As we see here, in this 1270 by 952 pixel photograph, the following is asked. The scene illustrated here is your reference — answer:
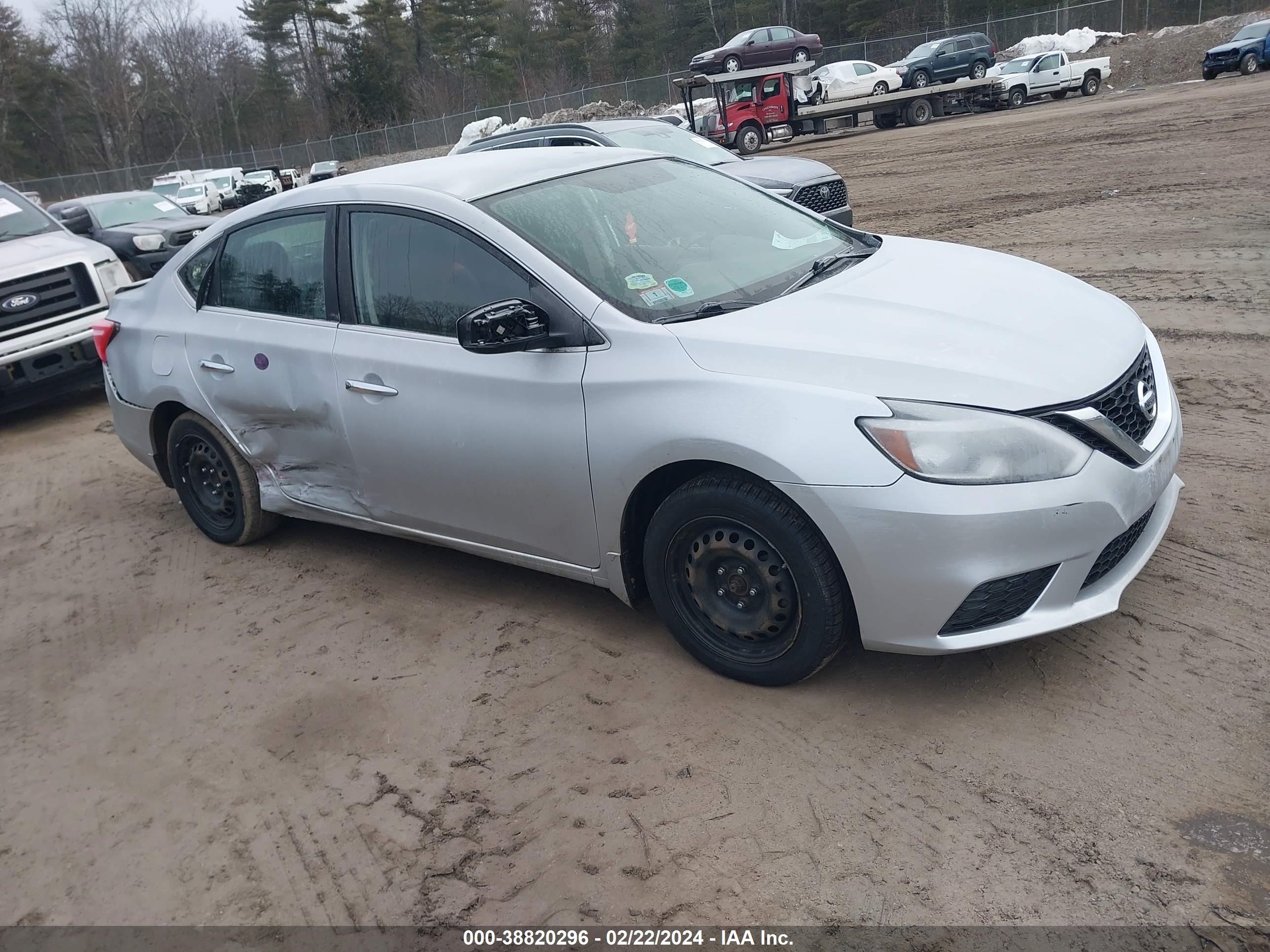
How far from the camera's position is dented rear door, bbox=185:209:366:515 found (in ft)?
15.0

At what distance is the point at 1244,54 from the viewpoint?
26906 mm

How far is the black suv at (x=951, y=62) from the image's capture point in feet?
103

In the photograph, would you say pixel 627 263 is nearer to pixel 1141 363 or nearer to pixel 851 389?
pixel 851 389

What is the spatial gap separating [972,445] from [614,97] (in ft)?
162

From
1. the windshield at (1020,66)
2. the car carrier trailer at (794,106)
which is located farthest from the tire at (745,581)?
the windshield at (1020,66)

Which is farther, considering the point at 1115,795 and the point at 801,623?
the point at 801,623

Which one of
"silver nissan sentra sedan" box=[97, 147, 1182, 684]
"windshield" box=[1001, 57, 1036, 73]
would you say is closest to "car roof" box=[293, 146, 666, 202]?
"silver nissan sentra sedan" box=[97, 147, 1182, 684]

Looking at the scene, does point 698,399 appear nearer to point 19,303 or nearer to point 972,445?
point 972,445

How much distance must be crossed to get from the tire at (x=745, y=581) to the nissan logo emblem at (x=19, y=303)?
296 inches

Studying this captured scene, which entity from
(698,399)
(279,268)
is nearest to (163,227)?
(279,268)

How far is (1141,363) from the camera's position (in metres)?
3.54

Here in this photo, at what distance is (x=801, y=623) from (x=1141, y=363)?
1522 mm

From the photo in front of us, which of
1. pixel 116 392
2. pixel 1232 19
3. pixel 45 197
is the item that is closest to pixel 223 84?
pixel 45 197

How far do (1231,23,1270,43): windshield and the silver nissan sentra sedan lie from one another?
2873cm
